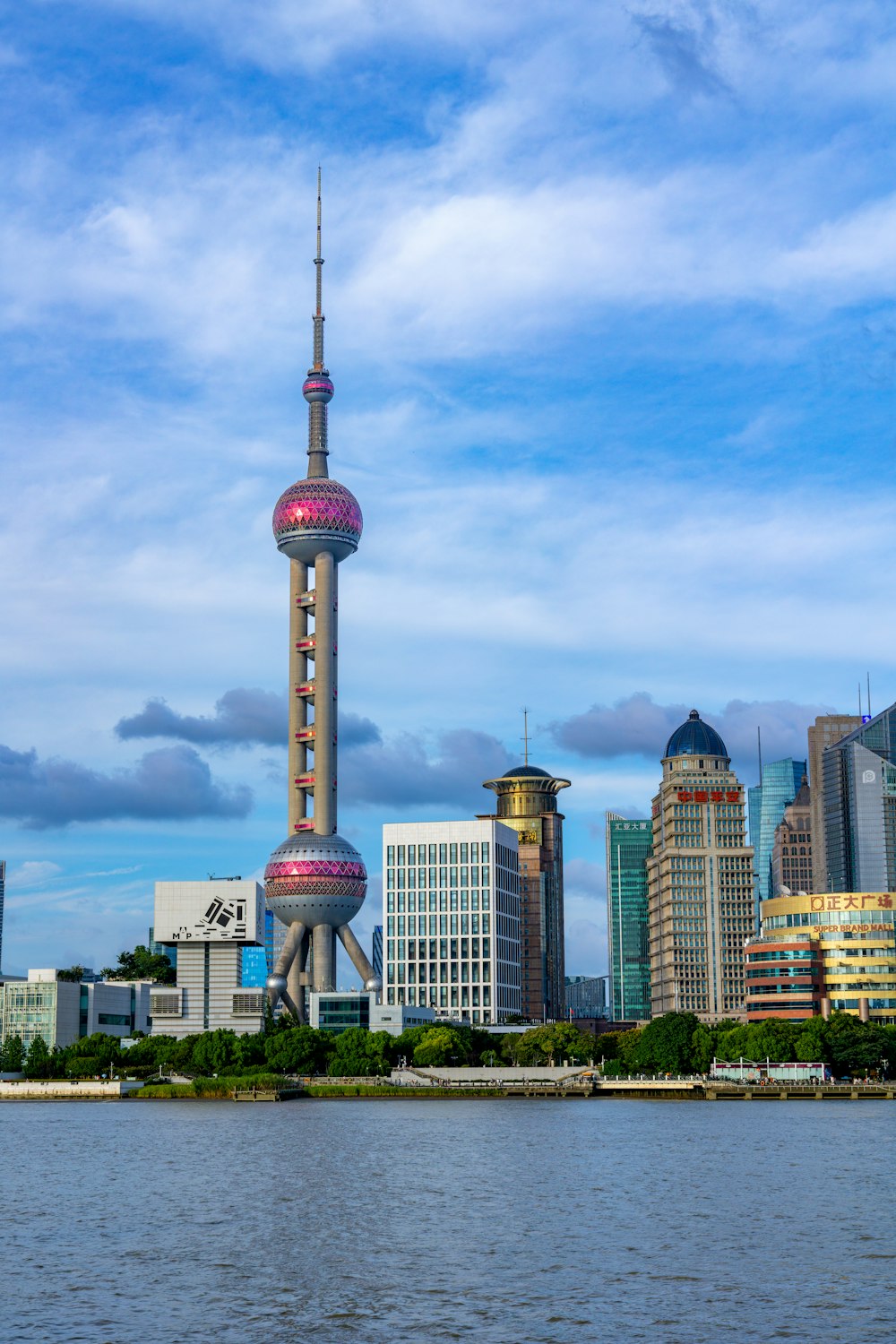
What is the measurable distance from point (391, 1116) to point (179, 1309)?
410ft

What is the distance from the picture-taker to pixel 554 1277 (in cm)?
7238

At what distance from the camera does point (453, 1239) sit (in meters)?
84.4

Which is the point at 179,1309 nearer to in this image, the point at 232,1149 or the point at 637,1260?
the point at 637,1260

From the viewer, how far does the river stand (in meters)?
63.4

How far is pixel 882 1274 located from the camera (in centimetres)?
7256

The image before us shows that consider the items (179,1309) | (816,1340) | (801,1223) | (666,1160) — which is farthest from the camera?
(666,1160)

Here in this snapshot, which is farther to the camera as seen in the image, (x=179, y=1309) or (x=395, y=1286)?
(x=395, y=1286)

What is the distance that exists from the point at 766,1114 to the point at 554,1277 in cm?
12134

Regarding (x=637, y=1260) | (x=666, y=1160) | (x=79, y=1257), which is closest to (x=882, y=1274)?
(x=637, y=1260)

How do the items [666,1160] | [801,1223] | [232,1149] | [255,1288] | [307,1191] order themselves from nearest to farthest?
1. [255,1288]
2. [801,1223]
3. [307,1191]
4. [666,1160]
5. [232,1149]

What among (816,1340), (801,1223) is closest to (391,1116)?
(801,1223)

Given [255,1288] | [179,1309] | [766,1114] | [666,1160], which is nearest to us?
[179,1309]

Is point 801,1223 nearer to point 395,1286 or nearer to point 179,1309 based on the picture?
point 395,1286

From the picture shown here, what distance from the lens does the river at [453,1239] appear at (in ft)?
208
